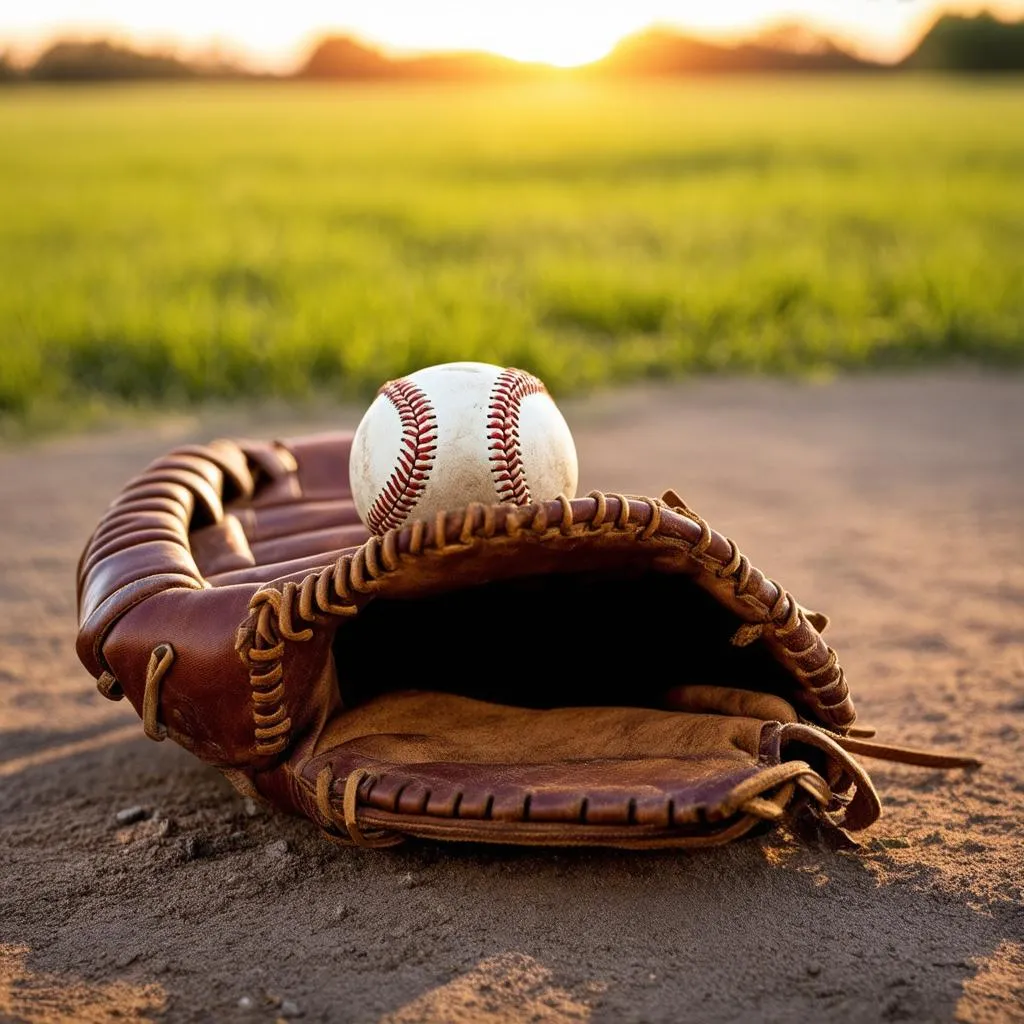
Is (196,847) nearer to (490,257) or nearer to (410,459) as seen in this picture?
(410,459)

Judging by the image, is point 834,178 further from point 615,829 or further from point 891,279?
point 615,829

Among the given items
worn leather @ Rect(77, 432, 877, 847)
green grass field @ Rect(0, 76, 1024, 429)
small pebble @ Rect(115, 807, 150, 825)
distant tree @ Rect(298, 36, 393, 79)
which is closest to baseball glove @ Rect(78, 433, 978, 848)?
worn leather @ Rect(77, 432, 877, 847)

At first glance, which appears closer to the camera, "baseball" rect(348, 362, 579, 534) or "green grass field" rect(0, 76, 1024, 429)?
"baseball" rect(348, 362, 579, 534)

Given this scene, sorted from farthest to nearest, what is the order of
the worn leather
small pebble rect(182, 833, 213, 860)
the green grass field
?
the green grass field < small pebble rect(182, 833, 213, 860) < the worn leather

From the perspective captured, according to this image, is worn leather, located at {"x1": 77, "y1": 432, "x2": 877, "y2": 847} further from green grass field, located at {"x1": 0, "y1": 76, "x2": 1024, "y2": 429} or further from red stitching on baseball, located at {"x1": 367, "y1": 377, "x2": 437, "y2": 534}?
green grass field, located at {"x1": 0, "y1": 76, "x2": 1024, "y2": 429}

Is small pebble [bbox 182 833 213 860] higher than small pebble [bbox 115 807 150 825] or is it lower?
higher

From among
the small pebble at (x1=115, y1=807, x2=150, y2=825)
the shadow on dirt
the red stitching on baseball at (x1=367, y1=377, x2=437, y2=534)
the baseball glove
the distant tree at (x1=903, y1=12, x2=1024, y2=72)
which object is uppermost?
the distant tree at (x1=903, y1=12, x2=1024, y2=72)

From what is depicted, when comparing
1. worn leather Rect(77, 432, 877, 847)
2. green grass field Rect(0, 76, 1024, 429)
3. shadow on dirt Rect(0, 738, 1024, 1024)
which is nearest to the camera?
shadow on dirt Rect(0, 738, 1024, 1024)

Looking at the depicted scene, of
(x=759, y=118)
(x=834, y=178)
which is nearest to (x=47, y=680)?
(x=834, y=178)
